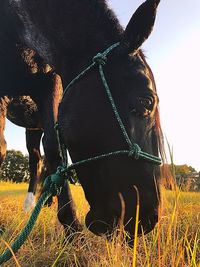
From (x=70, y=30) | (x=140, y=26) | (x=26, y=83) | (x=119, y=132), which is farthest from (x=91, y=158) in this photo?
(x=26, y=83)

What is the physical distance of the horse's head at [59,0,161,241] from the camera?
1957mm

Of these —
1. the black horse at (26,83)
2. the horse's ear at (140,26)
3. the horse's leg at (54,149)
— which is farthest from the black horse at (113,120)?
the black horse at (26,83)

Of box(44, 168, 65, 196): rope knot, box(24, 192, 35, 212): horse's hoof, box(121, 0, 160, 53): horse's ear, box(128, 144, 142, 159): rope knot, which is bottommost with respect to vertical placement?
box(24, 192, 35, 212): horse's hoof

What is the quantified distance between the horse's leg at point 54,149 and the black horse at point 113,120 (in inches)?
29.5

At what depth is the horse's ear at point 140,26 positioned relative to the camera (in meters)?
2.06

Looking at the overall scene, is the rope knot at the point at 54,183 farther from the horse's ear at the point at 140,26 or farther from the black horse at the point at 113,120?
the horse's ear at the point at 140,26

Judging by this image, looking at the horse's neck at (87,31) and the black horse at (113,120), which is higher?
the horse's neck at (87,31)

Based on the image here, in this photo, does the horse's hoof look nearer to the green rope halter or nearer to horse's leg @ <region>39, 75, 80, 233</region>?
horse's leg @ <region>39, 75, 80, 233</region>

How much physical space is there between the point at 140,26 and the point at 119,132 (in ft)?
2.06

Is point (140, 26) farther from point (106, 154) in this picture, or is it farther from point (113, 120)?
point (106, 154)

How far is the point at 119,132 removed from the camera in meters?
2.02

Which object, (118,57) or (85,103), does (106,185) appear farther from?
(118,57)

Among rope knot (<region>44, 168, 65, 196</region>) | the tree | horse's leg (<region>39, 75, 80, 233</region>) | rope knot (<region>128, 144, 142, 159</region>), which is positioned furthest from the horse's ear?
the tree

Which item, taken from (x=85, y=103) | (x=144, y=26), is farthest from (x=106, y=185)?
(x=144, y=26)
